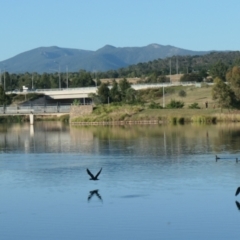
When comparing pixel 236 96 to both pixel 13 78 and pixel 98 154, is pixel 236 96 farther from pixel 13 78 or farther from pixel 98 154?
pixel 13 78

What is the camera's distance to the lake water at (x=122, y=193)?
25359 millimetres

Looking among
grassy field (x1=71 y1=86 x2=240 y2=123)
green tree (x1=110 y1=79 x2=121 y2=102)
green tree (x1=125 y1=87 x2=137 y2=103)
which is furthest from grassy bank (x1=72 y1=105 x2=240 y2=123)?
green tree (x1=110 y1=79 x2=121 y2=102)

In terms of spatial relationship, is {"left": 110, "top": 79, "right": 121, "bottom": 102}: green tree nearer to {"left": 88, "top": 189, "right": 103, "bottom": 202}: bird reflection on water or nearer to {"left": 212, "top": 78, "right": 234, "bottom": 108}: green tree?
{"left": 212, "top": 78, "right": 234, "bottom": 108}: green tree

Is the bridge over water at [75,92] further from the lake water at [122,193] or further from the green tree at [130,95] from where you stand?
the lake water at [122,193]

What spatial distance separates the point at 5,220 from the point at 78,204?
370cm

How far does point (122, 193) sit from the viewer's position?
31875mm

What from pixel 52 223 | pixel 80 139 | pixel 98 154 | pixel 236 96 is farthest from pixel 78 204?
pixel 236 96

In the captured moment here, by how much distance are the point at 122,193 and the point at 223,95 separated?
200ft

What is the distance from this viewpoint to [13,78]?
188 m

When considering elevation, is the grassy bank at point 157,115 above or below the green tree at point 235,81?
below

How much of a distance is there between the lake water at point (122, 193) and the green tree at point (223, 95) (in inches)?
1427

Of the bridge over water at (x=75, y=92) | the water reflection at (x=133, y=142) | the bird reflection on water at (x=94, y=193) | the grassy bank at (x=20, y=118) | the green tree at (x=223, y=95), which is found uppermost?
the bridge over water at (x=75, y=92)

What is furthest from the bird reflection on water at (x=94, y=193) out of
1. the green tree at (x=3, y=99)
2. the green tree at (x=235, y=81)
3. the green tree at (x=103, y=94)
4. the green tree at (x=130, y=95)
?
the green tree at (x=3, y=99)

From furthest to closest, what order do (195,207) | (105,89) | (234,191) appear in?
(105,89) → (234,191) → (195,207)
